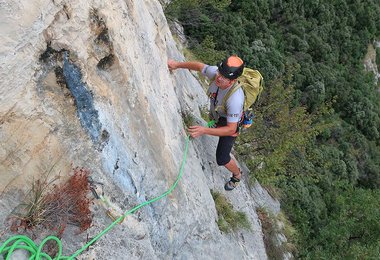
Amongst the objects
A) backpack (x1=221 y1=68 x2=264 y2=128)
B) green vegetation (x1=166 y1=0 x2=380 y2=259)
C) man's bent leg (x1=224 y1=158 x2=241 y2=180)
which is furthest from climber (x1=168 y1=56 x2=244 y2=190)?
green vegetation (x1=166 y1=0 x2=380 y2=259)

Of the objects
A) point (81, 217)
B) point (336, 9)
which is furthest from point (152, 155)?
point (336, 9)

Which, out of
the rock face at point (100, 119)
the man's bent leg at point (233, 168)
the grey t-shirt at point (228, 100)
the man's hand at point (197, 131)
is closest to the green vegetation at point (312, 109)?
the man's bent leg at point (233, 168)

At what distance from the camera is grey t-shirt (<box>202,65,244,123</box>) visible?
629cm

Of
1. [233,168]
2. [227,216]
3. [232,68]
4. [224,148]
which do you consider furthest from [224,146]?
[232,68]

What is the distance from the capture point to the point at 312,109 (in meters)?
34.2

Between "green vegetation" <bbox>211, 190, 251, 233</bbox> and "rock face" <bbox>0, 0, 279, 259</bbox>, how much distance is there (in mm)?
1088

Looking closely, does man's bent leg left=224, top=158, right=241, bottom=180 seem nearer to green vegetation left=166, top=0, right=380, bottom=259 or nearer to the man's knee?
the man's knee

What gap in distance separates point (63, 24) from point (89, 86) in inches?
26.0

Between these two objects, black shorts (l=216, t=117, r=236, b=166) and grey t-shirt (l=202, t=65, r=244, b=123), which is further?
black shorts (l=216, t=117, r=236, b=166)

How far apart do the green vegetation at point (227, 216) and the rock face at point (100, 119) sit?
1088 millimetres

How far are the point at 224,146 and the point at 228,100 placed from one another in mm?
1233

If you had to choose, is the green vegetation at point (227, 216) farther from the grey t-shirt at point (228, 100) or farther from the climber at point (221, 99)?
the grey t-shirt at point (228, 100)

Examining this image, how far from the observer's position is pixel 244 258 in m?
7.94

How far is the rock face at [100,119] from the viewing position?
4.20 meters
